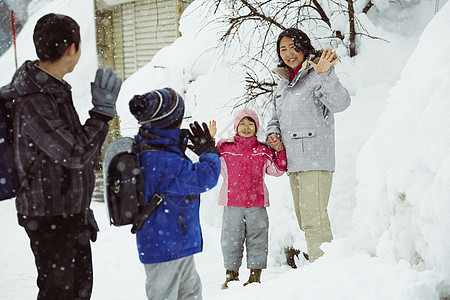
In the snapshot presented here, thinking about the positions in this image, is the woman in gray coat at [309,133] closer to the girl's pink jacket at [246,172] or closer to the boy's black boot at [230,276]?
the girl's pink jacket at [246,172]

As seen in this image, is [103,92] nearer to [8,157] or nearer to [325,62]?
[8,157]

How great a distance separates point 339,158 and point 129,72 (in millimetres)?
9957

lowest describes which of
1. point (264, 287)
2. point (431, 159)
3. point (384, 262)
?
point (264, 287)

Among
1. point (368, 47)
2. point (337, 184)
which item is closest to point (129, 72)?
point (368, 47)

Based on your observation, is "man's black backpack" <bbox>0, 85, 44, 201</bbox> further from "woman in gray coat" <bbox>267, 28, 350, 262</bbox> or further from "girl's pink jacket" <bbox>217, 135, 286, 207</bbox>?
"girl's pink jacket" <bbox>217, 135, 286, 207</bbox>

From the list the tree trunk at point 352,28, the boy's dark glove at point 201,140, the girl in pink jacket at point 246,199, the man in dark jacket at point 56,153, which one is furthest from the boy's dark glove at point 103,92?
the tree trunk at point 352,28

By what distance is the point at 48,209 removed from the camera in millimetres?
2023

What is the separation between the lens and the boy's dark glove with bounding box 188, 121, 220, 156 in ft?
8.52

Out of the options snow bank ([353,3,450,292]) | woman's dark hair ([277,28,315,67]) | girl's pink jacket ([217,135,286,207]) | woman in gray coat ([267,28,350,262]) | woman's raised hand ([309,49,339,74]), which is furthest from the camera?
girl's pink jacket ([217,135,286,207])

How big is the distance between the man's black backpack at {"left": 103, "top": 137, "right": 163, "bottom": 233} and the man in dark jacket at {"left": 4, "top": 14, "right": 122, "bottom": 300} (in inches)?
5.0

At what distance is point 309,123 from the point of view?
326 cm

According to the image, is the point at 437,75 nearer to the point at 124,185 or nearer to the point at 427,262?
the point at 427,262

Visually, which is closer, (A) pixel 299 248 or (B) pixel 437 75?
(B) pixel 437 75

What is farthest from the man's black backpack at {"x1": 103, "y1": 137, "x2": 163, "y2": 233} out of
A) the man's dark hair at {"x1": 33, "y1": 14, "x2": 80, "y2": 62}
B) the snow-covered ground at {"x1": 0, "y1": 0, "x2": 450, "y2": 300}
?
the snow-covered ground at {"x1": 0, "y1": 0, "x2": 450, "y2": 300}
